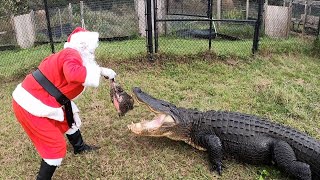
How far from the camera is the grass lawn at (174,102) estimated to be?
3.64m

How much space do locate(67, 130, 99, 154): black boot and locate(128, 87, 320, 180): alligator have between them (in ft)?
1.77

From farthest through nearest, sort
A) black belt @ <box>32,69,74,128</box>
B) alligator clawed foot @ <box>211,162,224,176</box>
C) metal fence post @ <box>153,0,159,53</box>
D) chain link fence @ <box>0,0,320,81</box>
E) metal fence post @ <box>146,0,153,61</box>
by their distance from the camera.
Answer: chain link fence @ <box>0,0,320,81</box>
metal fence post @ <box>153,0,159,53</box>
metal fence post @ <box>146,0,153,61</box>
alligator clawed foot @ <box>211,162,224,176</box>
black belt @ <box>32,69,74,128</box>

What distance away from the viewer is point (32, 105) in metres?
3.00

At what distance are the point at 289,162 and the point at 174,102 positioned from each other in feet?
6.75

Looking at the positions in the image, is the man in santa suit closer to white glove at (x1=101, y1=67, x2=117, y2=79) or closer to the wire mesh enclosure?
white glove at (x1=101, y1=67, x2=117, y2=79)

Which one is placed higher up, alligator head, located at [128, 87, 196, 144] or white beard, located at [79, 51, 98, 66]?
white beard, located at [79, 51, 98, 66]

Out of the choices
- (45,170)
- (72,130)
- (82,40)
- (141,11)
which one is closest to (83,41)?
(82,40)

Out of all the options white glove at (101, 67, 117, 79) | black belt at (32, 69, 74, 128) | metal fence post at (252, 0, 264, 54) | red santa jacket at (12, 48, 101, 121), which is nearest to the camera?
red santa jacket at (12, 48, 101, 121)

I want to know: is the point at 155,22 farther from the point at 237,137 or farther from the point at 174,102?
the point at 237,137

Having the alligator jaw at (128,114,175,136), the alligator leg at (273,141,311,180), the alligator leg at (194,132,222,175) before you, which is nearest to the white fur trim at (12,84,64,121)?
the alligator jaw at (128,114,175,136)

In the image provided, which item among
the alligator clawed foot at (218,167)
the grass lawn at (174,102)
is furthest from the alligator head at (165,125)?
the alligator clawed foot at (218,167)

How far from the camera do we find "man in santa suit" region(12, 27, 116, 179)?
299cm

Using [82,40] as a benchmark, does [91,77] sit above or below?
below

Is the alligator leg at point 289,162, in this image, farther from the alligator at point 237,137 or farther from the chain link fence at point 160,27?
the chain link fence at point 160,27
